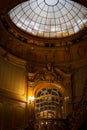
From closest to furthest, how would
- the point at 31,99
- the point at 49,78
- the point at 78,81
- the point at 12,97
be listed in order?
the point at 12,97
the point at 31,99
the point at 78,81
the point at 49,78

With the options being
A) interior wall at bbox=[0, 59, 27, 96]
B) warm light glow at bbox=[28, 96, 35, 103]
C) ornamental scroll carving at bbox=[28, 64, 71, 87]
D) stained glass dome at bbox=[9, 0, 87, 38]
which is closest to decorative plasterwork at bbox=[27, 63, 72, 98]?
ornamental scroll carving at bbox=[28, 64, 71, 87]

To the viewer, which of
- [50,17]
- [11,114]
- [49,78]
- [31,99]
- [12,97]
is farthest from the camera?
[50,17]

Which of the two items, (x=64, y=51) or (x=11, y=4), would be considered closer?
(x=11, y=4)

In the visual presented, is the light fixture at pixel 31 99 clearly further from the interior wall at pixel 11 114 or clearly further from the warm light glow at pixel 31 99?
the interior wall at pixel 11 114

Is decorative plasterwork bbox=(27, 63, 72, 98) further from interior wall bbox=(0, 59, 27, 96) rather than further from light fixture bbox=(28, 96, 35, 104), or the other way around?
light fixture bbox=(28, 96, 35, 104)

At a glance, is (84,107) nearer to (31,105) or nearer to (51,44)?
(31,105)

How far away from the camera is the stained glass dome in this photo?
63.2 ft

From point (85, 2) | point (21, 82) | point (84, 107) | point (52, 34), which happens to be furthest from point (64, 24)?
point (85, 2)

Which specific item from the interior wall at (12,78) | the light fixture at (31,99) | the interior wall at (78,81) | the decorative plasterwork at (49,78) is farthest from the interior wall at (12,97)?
the interior wall at (78,81)

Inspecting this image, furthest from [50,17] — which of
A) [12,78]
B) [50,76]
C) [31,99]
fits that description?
[31,99]

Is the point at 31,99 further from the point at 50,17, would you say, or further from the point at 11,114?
the point at 50,17

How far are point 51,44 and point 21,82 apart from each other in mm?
4761

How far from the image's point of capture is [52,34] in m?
20.5

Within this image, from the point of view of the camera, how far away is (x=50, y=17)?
20.4 metres
